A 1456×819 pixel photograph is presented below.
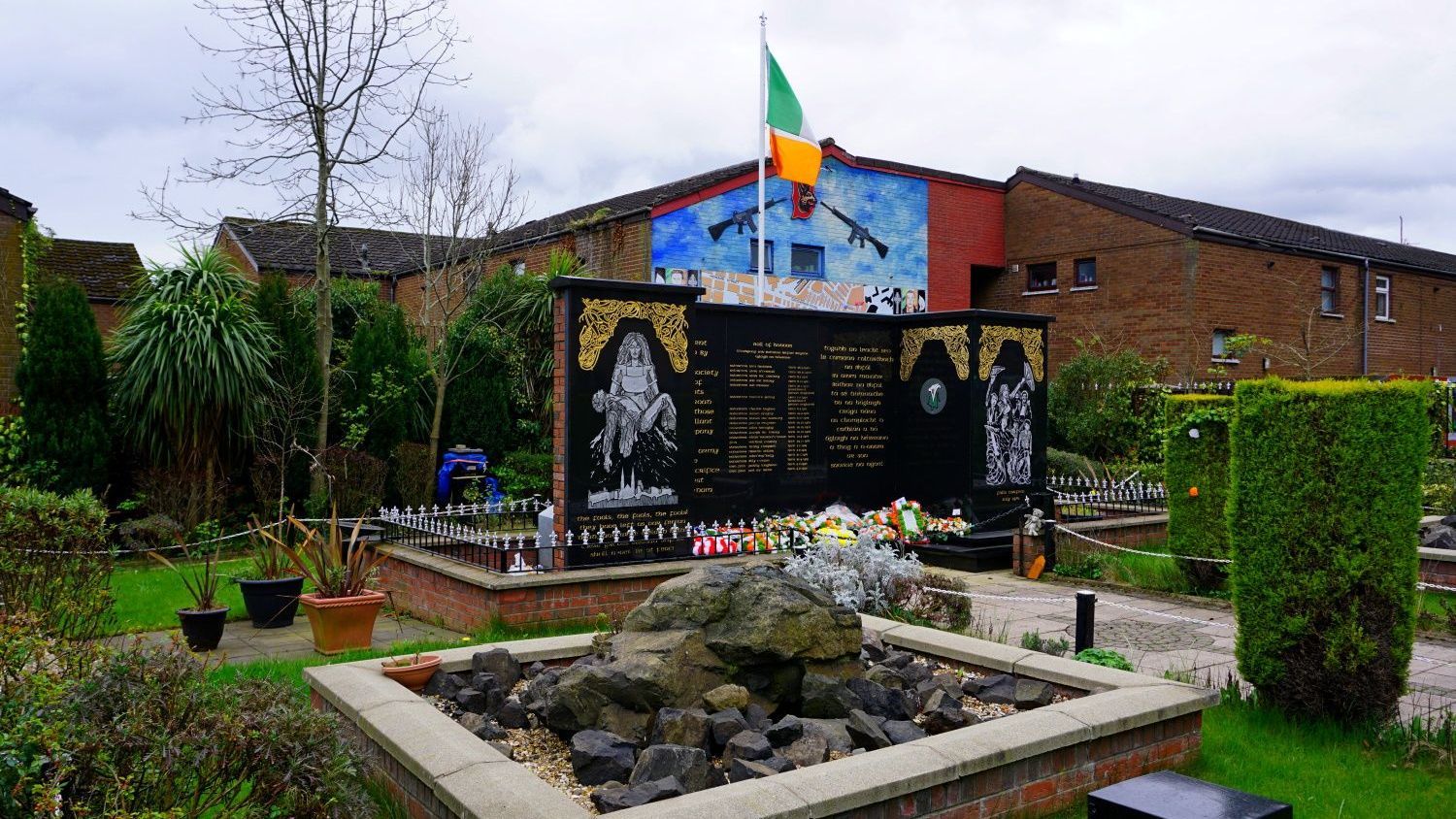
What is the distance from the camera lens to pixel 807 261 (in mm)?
22453

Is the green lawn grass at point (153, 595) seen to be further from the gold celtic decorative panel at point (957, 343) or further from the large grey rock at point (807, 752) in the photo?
the gold celtic decorative panel at point (957, 343)

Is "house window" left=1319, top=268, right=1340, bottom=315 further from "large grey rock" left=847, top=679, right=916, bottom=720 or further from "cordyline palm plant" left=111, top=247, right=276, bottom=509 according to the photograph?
"large grey rock" left=847, top=679, right=916, bottom=720

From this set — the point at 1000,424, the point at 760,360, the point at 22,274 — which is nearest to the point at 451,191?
the point at 22,274

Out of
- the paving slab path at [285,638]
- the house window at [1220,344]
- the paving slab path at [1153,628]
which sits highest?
the house window at [1220,344]

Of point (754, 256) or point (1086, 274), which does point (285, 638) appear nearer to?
point (754, 256)

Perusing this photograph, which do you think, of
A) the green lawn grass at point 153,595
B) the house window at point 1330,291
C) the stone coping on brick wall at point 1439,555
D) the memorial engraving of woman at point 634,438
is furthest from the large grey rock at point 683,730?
the house window at point 1330,291

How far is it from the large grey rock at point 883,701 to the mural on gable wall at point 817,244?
1439 centimetres

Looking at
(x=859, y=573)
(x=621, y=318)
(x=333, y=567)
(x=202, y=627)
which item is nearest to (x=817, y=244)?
(x=621, y=318)

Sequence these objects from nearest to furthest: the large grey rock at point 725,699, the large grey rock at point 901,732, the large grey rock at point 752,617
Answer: the large grey rock at point 901,732 → the large grey rock at point 725,699 → the large grey rock at point 752,617

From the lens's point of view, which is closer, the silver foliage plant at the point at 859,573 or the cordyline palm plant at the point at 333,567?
the cordyline palm plant at the point at 333,567

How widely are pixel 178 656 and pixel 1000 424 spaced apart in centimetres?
1052

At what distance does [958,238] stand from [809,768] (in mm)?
22106

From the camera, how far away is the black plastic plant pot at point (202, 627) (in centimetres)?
830

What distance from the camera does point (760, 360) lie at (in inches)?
449
